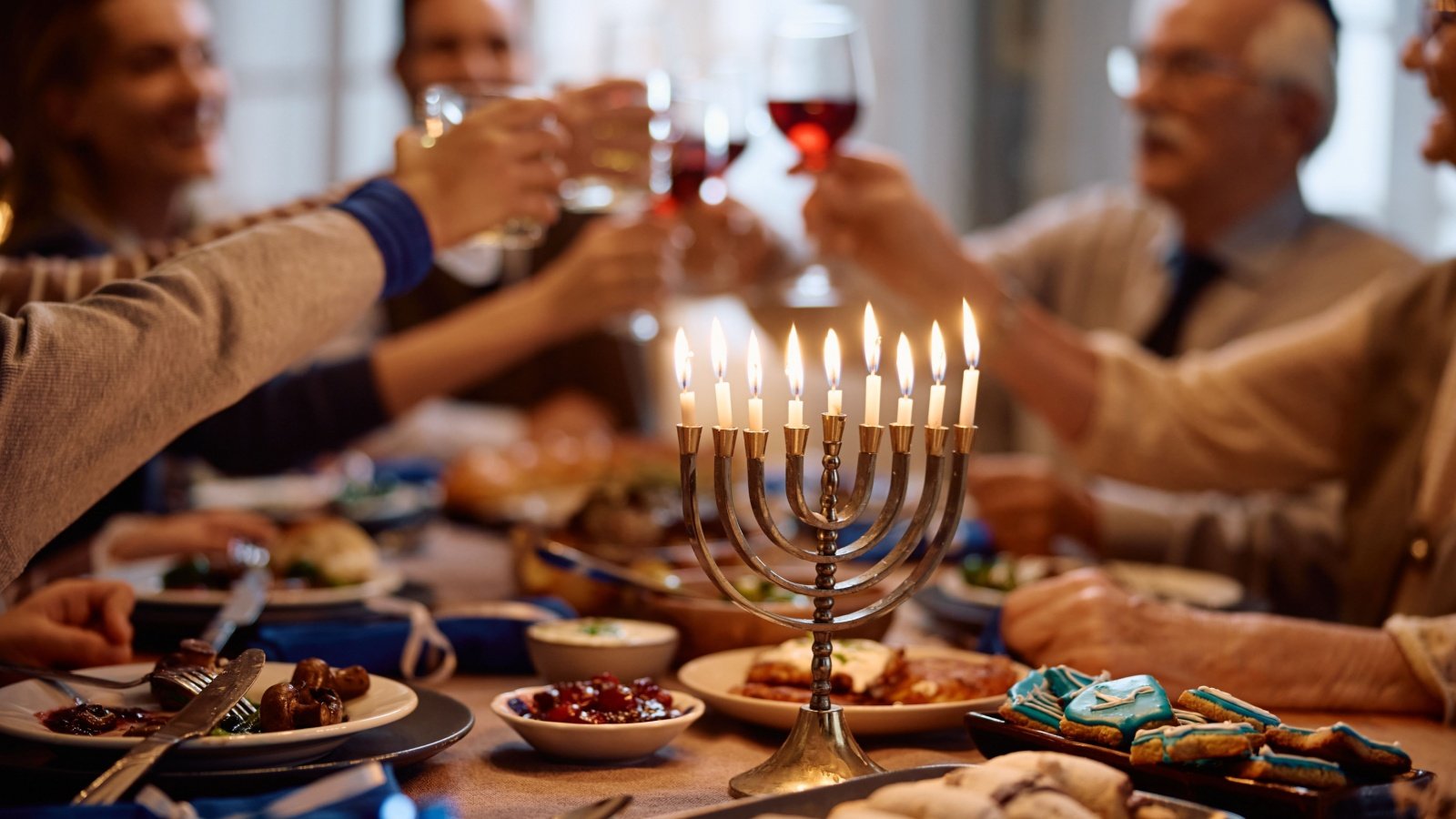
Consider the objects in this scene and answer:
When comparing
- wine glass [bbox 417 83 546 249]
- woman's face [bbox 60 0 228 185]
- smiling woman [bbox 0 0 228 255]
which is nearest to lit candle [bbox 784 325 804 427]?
wine glass [bbox 417 83 546 249]

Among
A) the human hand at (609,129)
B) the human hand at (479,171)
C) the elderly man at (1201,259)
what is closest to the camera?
the human hand at (479,171)

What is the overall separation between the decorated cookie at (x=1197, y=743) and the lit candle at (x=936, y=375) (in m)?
0.25

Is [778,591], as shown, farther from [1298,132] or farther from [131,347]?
[1298,132]

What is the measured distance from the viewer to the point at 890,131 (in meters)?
4.67

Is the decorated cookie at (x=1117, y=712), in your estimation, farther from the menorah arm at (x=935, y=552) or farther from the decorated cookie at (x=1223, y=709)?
the menorah arm at (x=935, y=552)

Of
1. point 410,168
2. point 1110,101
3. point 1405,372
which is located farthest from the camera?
point 1110,101

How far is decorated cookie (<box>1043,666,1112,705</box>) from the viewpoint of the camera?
992 mm

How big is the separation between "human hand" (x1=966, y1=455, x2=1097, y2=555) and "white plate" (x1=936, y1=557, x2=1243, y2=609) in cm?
37

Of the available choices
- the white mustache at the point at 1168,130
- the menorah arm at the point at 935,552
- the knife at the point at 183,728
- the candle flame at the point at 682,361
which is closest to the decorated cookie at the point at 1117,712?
the menorah arm at the point at 935,552

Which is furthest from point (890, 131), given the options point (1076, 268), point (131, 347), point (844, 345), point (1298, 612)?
point (131, 347)

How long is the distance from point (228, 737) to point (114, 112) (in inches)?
88.7

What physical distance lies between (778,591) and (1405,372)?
1003mm

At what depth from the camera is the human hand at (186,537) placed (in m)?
1.76

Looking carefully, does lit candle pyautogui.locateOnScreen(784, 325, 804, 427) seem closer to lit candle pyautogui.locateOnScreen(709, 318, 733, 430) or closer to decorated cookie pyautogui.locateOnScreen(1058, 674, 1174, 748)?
lit candle pyautogui.locateOnScreen(709, 318, 733, 430)
